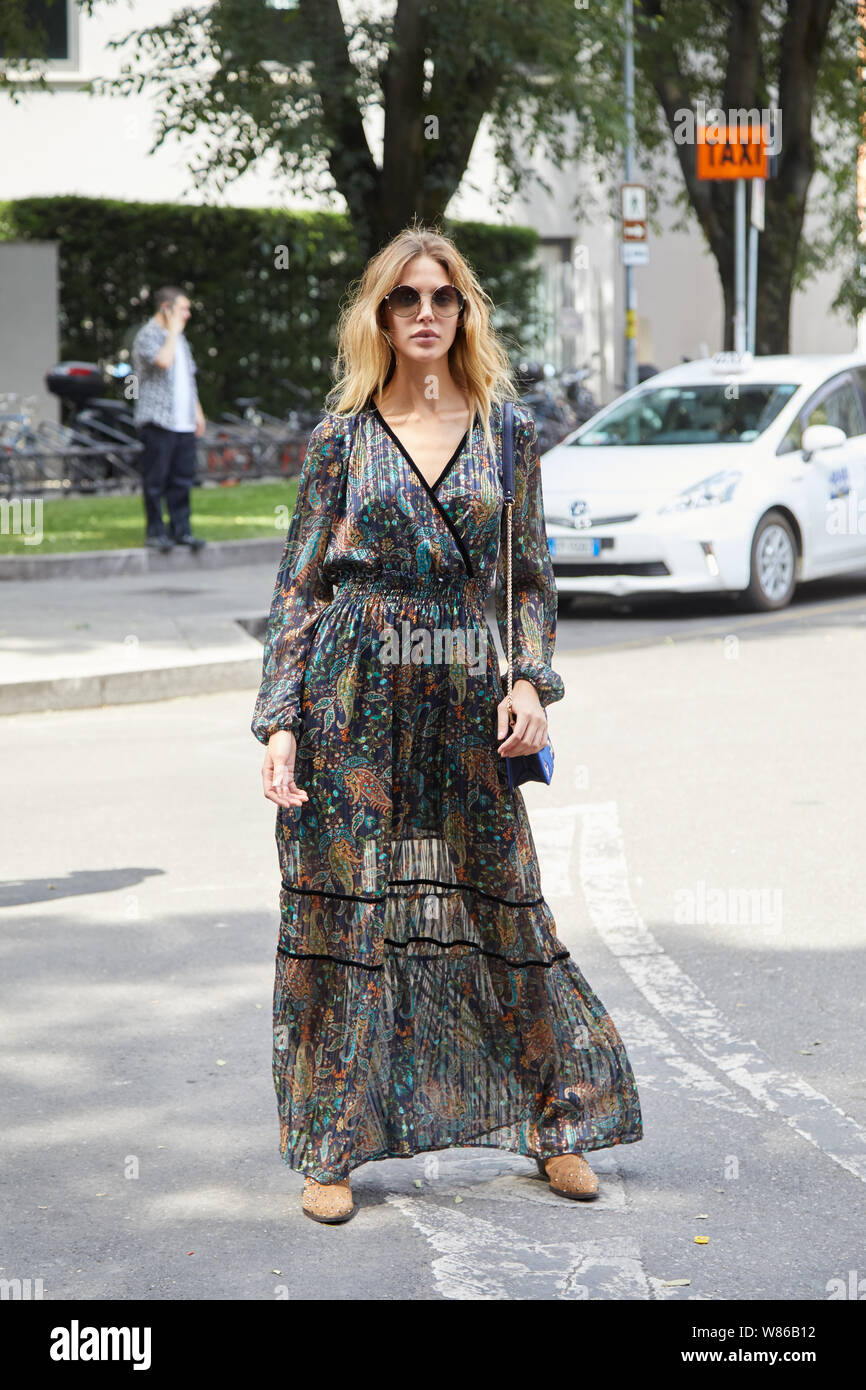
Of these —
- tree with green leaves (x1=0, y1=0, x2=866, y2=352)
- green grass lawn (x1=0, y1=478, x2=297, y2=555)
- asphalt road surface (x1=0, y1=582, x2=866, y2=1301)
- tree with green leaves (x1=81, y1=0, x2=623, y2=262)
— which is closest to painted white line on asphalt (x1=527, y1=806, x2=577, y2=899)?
asphalt road surface (x1=0, y1=582, x2=866, y2=1301)

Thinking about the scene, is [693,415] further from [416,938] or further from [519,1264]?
[519,1264]

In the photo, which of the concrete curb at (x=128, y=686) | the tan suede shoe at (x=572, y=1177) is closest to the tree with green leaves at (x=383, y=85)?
the concrete curb at (x=128, y=686)

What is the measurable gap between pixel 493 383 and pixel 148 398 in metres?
11.5

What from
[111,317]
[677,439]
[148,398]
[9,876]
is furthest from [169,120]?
[9,876]

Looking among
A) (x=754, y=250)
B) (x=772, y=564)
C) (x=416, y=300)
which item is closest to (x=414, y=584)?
(x=416, y=300)

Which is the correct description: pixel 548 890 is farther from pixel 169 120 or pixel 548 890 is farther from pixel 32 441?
pixel 32 441

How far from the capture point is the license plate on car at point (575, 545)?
12.8 metres

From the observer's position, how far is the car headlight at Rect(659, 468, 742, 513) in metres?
12.8

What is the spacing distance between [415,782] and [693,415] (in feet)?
34.0

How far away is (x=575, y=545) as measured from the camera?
12.9m

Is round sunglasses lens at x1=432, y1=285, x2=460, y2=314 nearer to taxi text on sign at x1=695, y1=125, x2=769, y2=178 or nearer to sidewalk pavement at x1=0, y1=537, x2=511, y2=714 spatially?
sidewalk pavement at x1=0, y1=537, x2=511, y2=714

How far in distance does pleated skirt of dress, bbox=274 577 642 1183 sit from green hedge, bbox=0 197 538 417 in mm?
21687

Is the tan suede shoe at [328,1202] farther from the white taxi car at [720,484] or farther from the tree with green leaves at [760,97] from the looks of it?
the tree with green leaves at [760,97]

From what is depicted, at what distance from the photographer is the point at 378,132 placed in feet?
97.3
